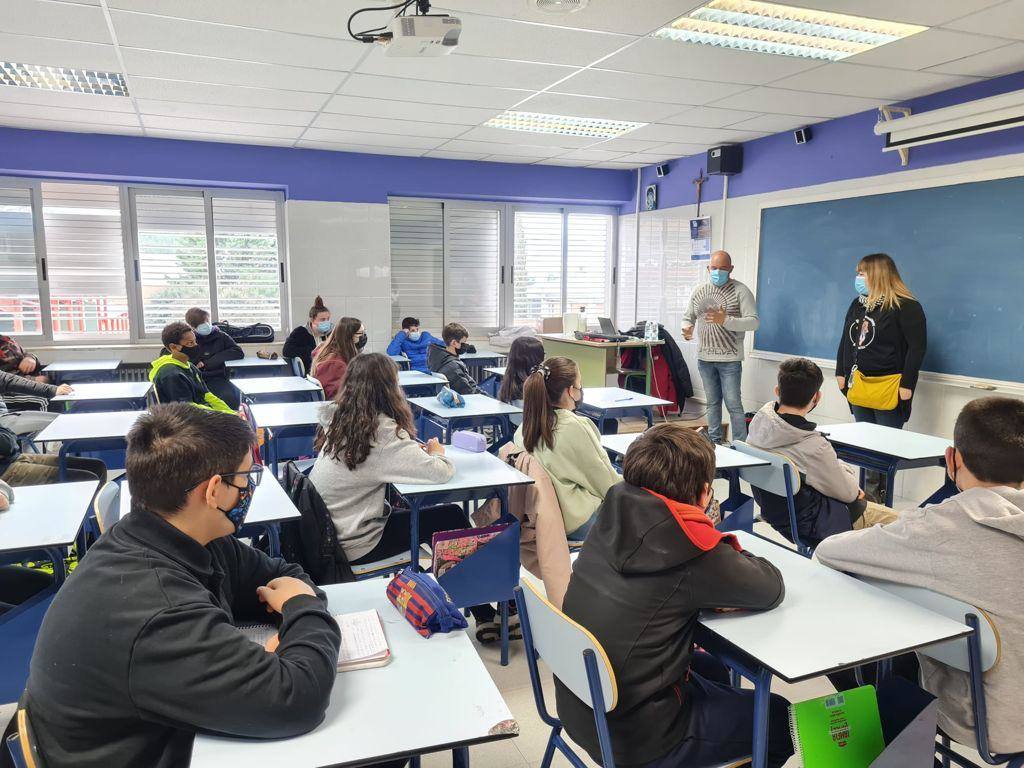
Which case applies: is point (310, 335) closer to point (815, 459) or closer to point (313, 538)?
point (313, 538)

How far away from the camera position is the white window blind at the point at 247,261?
282 inches

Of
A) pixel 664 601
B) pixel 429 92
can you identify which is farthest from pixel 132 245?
pixel 664 601

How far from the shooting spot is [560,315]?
28.0ft

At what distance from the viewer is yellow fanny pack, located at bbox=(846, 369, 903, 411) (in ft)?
14.8

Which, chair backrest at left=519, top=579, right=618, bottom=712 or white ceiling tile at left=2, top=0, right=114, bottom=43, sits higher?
→ white ceiling tile at left=2, top=0, right=114, bottom=43

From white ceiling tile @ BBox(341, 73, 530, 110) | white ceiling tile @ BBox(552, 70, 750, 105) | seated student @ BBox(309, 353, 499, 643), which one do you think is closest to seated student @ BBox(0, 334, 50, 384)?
white ceiling tile @ BBox(341, 73, 530, 110)

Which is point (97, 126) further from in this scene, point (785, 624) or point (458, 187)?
point (785, 624)

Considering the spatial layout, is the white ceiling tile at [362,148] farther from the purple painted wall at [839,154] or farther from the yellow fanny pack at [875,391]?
the yellow fanny pack at [875,391]

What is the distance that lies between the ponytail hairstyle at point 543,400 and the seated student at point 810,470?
0.86 meters

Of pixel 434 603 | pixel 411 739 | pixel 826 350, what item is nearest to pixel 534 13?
pixel 434 603

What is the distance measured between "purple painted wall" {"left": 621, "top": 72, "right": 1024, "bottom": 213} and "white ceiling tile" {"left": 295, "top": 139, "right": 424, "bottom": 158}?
276 centimetres

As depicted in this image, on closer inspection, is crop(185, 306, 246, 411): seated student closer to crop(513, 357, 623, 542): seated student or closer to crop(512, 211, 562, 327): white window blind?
crop(512, 211, 562, 327): white window blind

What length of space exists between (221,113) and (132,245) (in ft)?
7.23

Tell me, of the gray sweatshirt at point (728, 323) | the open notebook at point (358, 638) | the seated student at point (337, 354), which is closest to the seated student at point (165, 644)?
the open notebook at point (358, 638)
